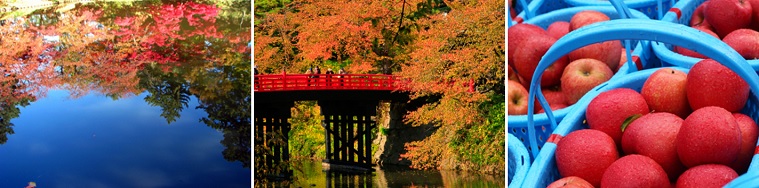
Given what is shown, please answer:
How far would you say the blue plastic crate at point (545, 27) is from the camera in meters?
2.99

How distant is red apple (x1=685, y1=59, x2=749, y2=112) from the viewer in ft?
8.94

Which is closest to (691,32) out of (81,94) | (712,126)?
(712,126)

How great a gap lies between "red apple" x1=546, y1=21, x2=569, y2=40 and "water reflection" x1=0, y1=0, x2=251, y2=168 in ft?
5.84

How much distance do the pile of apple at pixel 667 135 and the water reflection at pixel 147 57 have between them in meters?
2.08

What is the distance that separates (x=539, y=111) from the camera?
311 cm

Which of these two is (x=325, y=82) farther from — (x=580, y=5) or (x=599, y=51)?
(x=599, y=51)

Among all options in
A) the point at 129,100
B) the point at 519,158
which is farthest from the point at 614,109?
the point at 129,100

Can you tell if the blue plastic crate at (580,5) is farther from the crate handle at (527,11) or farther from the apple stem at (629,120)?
the apple stem at (629,120)

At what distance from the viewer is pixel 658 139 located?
8.88 feet

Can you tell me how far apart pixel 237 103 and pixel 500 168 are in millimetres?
1302

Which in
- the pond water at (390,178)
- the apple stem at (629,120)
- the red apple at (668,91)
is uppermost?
the red apple at (668,91)

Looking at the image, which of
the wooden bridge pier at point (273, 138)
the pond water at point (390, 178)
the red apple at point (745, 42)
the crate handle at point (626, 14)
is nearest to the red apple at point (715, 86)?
the red apple at point (745, 42)

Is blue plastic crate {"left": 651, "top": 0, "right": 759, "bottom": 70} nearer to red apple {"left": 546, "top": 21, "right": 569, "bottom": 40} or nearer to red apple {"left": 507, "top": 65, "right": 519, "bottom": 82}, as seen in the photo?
red apple {"left": 546, "top": 21, "right": 569, "bottom": 40}

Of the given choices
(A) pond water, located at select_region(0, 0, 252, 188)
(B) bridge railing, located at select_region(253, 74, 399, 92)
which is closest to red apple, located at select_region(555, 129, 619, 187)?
(B) bridge railing, located at select_region(253, 74, 399, 92)
